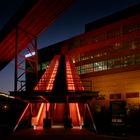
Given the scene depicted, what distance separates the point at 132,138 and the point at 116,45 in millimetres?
23291

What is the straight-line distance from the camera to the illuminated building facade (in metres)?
40.5

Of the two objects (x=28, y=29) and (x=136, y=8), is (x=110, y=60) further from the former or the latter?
(x=28, y=29)

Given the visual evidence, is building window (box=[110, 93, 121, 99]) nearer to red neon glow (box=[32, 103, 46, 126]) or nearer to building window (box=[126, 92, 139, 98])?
building window (box=[126, 92, 139, 98])

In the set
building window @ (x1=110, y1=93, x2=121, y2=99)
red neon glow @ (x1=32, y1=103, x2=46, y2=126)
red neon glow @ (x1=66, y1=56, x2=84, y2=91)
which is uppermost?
red neon glow @ (x1=66, y1=56, x2=84, y2=91)

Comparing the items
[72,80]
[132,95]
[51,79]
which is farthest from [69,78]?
[132,95]

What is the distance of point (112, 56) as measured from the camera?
144 ft

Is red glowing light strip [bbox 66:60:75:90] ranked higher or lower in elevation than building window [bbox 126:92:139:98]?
higher

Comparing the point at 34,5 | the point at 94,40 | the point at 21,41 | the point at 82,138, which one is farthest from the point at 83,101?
the point at 94,40

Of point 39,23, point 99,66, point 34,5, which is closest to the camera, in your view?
point 34,5

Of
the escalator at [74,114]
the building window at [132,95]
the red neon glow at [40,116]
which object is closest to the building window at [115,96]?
the building window at [132,95]

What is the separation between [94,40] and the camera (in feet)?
156

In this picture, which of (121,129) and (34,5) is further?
(34,5)

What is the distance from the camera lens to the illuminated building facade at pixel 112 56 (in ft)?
133

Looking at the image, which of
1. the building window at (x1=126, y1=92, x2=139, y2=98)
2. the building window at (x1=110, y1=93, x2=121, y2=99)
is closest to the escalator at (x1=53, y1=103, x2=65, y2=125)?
the building window at (x1=126, y1=92, x2=139, y2=98)
